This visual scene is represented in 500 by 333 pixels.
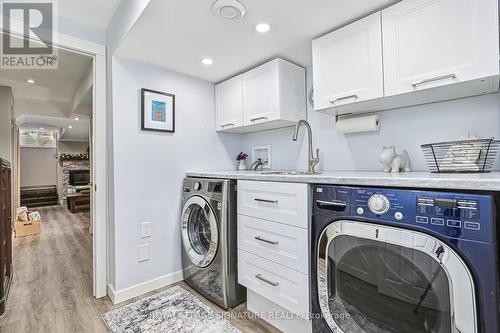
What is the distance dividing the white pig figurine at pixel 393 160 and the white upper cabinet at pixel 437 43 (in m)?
0.39

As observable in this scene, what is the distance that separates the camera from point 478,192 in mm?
877

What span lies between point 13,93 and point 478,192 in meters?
5.90

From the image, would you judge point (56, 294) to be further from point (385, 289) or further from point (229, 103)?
Result: point (385, 289)

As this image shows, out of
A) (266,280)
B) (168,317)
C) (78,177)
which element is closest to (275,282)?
(266,280)

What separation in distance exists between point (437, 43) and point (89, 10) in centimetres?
236

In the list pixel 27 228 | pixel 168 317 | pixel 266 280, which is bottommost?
pixel 168 317

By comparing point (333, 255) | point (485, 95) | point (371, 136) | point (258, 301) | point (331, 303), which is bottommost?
point (258, 301)

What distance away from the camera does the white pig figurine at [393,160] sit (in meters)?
1.57

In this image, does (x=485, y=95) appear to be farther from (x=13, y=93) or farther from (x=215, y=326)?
(x=13, y=93)

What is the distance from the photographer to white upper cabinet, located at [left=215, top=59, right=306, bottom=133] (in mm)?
2064

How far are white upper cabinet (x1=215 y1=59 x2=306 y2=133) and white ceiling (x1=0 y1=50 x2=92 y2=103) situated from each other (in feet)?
5.08

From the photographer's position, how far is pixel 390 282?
107cm

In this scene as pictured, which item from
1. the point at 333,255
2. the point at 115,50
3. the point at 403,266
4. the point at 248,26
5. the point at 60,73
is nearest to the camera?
the point at 403,266

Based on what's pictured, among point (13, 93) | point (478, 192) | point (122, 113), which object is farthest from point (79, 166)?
point (478, 192)
